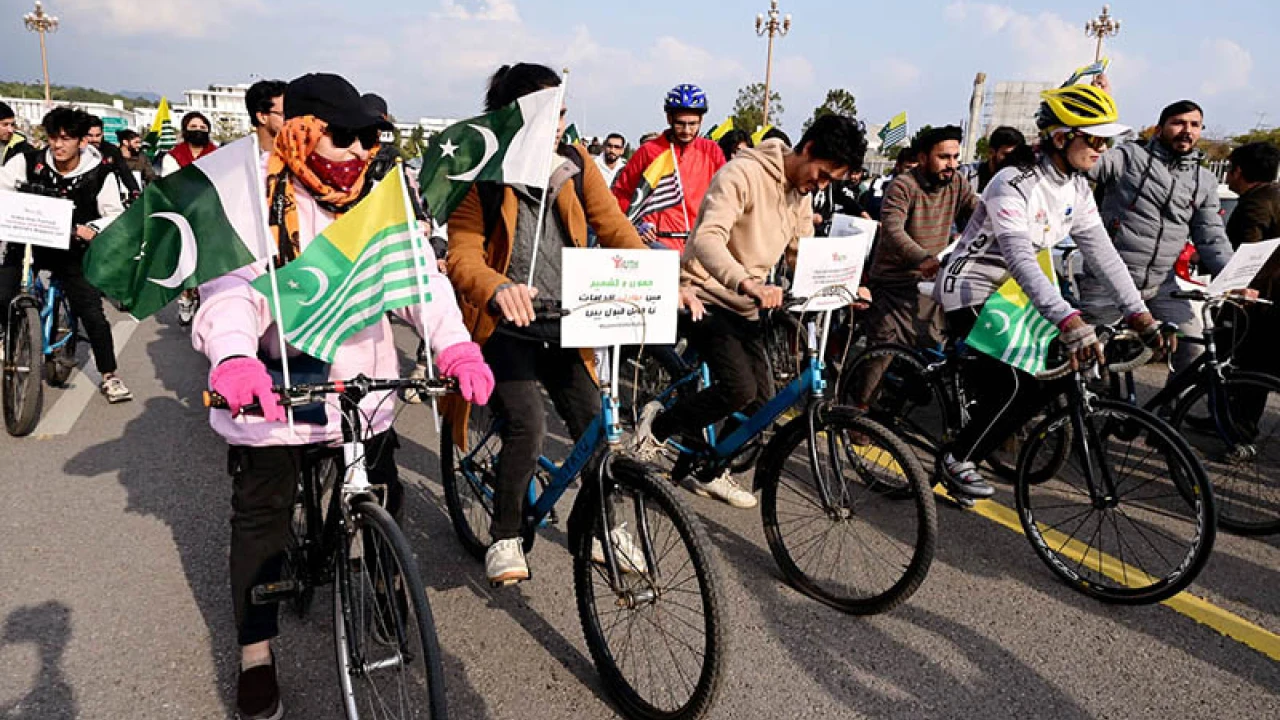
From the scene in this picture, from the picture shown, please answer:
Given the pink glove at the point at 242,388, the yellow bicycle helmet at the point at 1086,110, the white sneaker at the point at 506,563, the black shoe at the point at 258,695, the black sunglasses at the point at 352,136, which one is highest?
the yellow bicycle helmet at the point at 1086,110

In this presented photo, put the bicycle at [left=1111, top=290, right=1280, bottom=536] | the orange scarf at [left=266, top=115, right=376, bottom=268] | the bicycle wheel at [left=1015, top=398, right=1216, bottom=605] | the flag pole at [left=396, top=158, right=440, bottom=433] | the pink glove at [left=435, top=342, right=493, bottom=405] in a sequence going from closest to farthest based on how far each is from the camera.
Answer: the flag pole at [left=396, top=158, right=440, bottom=433] → the pink glove at [left=435, top=342, right=493, bottom=405] → the orange scarf at [left=266, top=115, right=376, bottom=268] → the bicycle wheel at [left=1015, top=398, right=1216, bottom=605] → the bicycle at [left=1111, top=290, right=1280, bottom=536]

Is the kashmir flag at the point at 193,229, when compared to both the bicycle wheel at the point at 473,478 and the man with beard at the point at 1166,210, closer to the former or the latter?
the bicycle wheel at the point at 473,478

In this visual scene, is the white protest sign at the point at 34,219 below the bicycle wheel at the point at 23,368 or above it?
above

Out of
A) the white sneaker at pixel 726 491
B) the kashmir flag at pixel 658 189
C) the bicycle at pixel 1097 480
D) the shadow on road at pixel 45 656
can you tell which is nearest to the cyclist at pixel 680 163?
the kashmir flag at pixel 658 189

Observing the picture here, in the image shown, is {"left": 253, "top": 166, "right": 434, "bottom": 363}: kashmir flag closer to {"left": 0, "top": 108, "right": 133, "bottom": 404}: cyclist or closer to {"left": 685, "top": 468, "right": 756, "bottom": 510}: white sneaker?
{"left": 685, "top": 468, "right": 756, "bottom": 510}: white sneaker

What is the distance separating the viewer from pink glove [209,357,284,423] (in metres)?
2.02

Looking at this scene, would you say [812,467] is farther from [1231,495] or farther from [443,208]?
[1231,495]

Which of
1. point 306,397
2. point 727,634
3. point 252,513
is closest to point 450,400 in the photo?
point 252,513

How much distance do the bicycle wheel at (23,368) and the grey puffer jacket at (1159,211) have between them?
21.2 feet

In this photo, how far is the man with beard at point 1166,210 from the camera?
16.9ft

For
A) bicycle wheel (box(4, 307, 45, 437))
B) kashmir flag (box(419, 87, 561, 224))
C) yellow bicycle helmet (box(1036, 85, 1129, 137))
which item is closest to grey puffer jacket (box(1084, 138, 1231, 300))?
yellow bicycle helmet (box(1036, 85, 1129, 137))

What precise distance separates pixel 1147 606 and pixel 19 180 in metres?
6.77

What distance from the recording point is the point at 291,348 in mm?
2625

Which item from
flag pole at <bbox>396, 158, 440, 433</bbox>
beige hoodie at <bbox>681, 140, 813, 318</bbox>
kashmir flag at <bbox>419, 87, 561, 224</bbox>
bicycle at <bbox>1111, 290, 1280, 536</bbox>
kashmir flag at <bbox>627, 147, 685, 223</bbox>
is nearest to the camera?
flag pole at <bbox>396, 158, 440, 433</bbox>
